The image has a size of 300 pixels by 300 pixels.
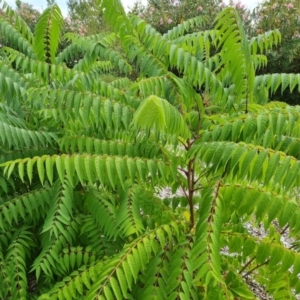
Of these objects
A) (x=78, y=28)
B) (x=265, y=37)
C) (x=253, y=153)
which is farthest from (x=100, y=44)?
(x=78, y=28)

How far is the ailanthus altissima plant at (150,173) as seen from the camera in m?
1.44

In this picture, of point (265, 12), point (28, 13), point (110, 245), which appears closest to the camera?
point (110, 245)

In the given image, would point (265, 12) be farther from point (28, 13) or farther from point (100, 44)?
point (100, 44)

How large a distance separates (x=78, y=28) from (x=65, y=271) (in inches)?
464

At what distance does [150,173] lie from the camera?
1.70 m

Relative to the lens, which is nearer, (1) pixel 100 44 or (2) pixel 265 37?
(2) pixel 265 37

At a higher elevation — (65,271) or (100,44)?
(100,44)

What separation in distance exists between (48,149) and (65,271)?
0.68 m

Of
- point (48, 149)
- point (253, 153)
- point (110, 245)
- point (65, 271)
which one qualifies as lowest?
point (65, 271)

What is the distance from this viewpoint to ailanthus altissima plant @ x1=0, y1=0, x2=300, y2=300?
1.44 m

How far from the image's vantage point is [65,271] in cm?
198

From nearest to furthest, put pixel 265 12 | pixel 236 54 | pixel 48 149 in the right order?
pixel 236 54, pixel 48 149, pixel 265 12

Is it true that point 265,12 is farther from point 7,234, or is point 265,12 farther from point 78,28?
point 7,234

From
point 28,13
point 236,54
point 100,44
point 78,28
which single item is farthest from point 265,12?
point 236,54
